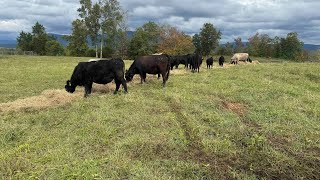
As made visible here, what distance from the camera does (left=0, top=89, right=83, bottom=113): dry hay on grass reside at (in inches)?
436

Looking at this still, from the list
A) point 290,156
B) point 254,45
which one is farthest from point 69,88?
point 254,45

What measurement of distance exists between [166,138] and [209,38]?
6992 centimetres

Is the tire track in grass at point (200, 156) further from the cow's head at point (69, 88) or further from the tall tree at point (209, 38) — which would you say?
the tall tree at point (209, 38)

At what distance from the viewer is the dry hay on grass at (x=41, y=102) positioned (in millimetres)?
11086

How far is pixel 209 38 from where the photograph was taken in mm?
75250

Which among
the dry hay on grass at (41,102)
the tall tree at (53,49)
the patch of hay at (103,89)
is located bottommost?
the dry hay on grass at (41,102)

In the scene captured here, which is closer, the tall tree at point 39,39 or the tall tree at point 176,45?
the tall tree at point 176,45

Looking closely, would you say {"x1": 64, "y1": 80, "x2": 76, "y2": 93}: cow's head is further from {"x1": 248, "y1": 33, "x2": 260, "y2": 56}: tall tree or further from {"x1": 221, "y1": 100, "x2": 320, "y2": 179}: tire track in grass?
{"x1": 248, "y1": 33, "x2": 260, "y2": 56}: tall tree

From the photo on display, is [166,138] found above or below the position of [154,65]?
below

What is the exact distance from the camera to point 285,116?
9875 millimetres

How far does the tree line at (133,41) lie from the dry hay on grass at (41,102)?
46997 mm

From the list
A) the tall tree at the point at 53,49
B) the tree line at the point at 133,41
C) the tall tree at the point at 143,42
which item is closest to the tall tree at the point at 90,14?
the tree line at the point at 133,41

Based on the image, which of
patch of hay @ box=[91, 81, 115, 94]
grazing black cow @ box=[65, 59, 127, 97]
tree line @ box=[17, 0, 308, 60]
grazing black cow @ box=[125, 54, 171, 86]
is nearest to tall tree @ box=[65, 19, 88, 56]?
tree line @ box=[17, 0, 308, 60]

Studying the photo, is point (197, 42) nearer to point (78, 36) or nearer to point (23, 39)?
point (78, 36)
